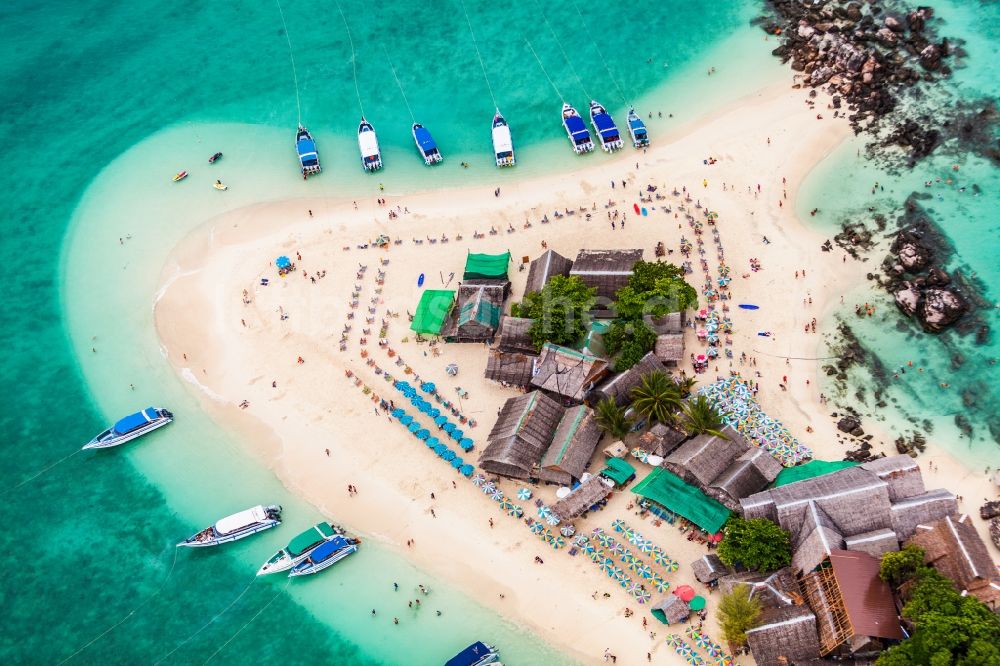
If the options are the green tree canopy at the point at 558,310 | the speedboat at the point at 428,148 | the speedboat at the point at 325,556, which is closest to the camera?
the speedboat at the point at 325,556

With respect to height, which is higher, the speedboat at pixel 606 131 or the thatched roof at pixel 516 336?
the speedboat at pixel 606 131

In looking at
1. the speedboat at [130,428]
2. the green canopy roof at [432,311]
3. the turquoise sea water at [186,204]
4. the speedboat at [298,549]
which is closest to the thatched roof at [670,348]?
the green canopy roof at [432,311]

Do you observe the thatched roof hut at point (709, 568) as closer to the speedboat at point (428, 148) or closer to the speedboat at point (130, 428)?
the speedboat at point (130, 428)

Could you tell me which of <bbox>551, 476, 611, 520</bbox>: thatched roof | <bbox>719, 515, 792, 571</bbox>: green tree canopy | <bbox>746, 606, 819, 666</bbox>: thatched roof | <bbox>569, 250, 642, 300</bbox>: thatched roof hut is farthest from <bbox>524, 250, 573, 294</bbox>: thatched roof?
<bbox>746, 606, 819, 666</bbox>: thatched roof

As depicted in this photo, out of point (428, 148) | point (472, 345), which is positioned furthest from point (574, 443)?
point (428, 148)

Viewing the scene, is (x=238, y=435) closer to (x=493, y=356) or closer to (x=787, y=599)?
(x=493, y=356)

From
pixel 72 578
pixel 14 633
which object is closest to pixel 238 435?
pixel 72 578

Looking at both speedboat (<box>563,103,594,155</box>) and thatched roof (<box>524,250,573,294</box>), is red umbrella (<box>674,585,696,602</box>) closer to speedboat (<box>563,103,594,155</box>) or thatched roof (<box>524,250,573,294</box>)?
thatched roof (<box>524,250,573,294</box>)
